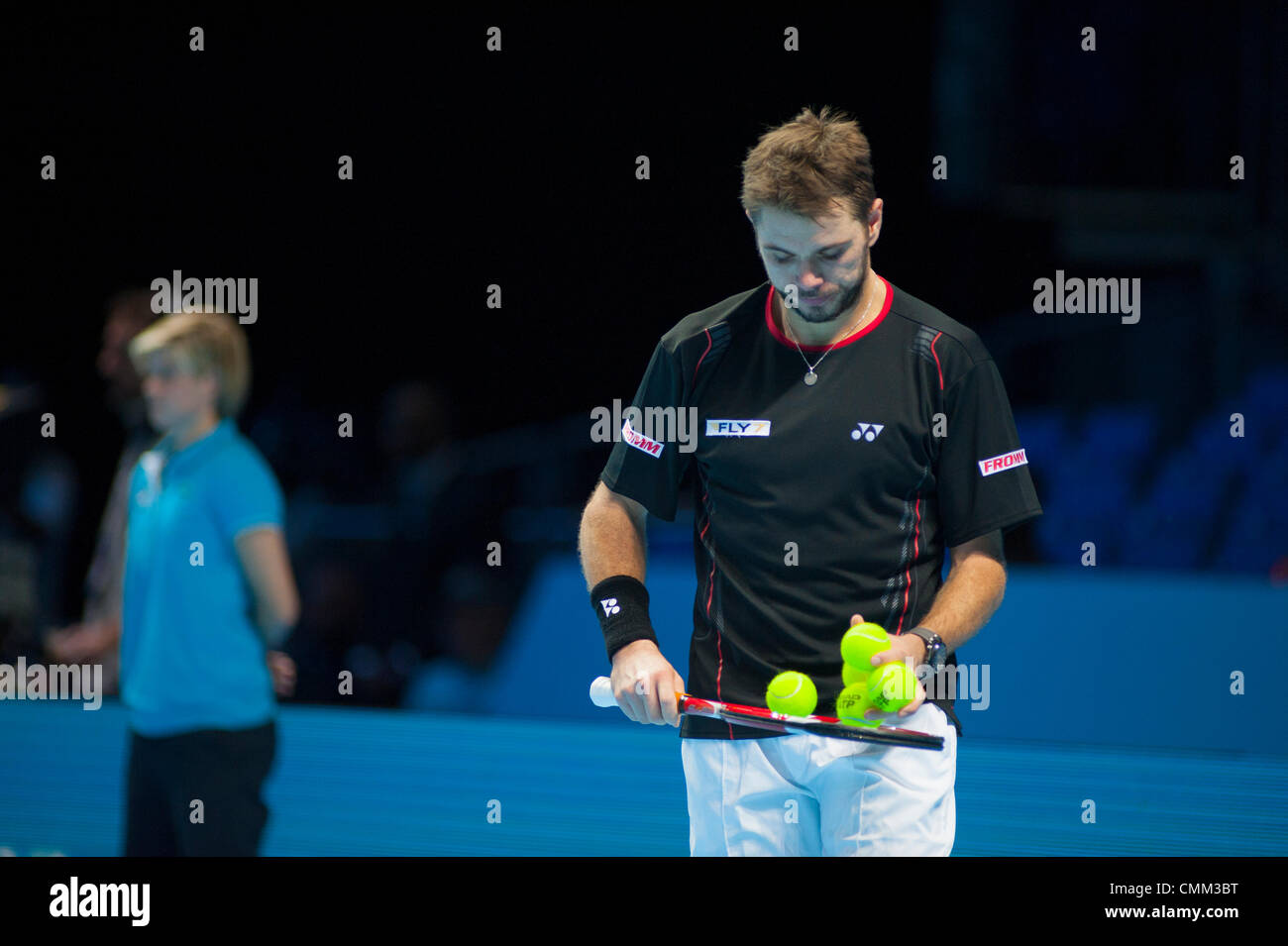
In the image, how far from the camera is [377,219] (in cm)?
752

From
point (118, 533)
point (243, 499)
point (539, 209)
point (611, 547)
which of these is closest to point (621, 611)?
point (611, 547)

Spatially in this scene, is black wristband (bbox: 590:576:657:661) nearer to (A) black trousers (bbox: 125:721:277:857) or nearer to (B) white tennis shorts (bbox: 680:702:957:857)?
(B) white tennis shorts (bbox: 680:702:957:857)

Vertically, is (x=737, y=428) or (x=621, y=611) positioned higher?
(x=737, y=428)

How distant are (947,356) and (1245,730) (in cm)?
197

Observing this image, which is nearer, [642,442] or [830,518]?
[830,518]

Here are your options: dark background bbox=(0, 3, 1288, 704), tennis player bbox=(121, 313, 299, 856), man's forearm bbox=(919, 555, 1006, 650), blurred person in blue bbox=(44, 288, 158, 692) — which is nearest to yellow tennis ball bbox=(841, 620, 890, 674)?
man's forearm bbox=(919, 555, 1006, 650)

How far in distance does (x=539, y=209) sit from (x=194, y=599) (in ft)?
14.0

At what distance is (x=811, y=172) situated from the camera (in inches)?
79.7

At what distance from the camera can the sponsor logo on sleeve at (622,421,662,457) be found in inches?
89.0

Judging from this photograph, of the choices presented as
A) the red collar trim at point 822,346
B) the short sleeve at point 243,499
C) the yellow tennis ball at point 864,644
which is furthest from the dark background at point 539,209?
the yellow tennis ball at point 864,644

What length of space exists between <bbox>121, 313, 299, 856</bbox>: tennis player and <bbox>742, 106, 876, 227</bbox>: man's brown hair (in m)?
1.70

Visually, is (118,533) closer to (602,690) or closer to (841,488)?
(602,690)

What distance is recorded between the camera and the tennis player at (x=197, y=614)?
317 cm
